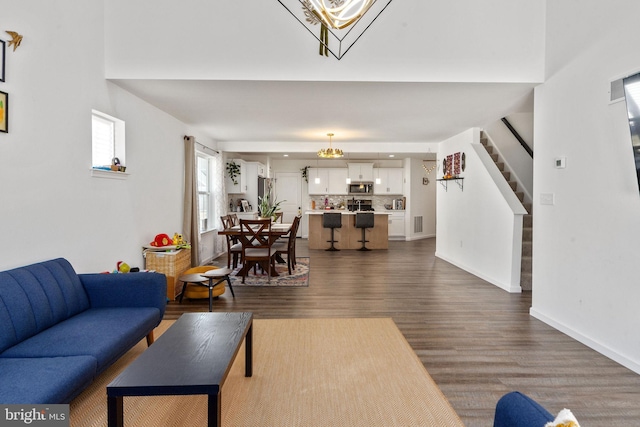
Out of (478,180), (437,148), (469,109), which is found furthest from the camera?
(437,148)

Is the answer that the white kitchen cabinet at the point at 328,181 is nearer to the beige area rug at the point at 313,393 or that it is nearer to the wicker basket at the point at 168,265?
the wicker basket at the point at 168,265

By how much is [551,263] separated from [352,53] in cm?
301

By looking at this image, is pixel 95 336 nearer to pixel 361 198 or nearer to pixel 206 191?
pixel 206 191

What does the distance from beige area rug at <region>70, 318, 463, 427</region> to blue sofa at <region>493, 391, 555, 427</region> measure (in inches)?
39.3

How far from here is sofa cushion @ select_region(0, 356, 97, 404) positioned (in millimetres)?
1595

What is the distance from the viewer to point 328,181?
1101 cm

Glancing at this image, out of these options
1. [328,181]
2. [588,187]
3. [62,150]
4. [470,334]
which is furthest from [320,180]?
[62,150]

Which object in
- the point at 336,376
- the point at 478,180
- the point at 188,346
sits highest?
the point at 478,180

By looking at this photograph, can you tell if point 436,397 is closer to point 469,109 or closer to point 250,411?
point 250,411

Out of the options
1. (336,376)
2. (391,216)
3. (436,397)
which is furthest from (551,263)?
(391,216)

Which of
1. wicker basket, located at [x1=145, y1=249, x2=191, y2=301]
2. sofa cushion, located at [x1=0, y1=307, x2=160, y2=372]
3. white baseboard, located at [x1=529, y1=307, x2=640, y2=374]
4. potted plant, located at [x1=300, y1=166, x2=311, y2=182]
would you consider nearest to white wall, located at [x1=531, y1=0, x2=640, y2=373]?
white baseboard, located at [x1=529, y1=307, x2=640, y2=374]

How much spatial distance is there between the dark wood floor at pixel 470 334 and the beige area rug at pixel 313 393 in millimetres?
202

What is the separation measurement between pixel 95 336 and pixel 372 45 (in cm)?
352

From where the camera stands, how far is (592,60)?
10.2 feet
